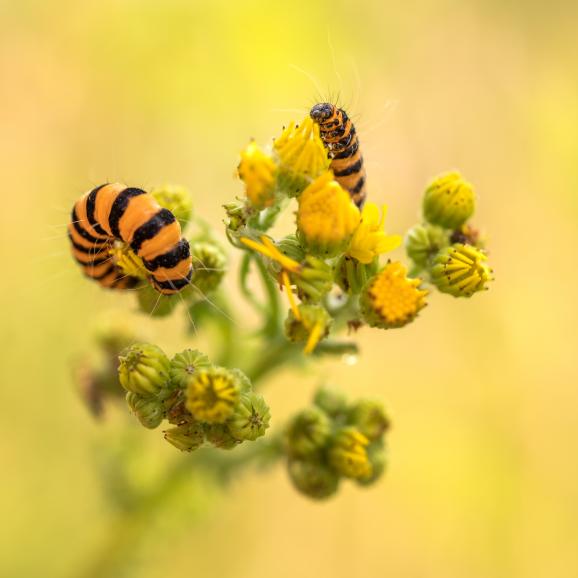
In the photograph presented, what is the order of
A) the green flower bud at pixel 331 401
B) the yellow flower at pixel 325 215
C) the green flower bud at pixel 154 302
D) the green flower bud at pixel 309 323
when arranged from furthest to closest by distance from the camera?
1. the green flower bud at pixel 331 401
2. the green flower bud at pixel 154 302
3. the green flower bud at pixel 309 323
4. the yellow flower at pixel 325 215

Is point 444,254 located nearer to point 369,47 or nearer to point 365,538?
point 365,538

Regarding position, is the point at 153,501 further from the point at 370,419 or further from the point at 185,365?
the point at 185,365

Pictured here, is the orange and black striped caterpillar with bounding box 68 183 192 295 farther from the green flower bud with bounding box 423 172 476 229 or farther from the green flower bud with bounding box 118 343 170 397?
the green flower bud with bounding box 423 172 476 229

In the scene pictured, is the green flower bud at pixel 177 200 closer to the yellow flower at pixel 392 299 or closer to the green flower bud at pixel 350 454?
the yellow flower at pixel 392 299

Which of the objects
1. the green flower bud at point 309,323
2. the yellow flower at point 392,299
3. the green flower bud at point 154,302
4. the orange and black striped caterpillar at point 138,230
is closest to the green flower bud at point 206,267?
the green flower bud at point 154,302

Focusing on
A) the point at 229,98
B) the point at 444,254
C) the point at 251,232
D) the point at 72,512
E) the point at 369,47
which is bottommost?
the point at 72,512

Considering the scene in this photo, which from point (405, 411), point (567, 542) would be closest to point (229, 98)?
point (405, 411)
